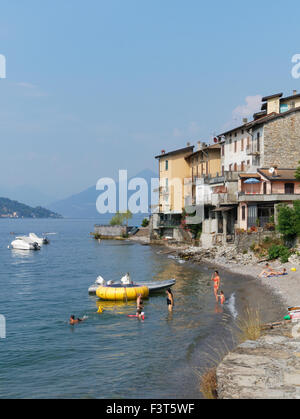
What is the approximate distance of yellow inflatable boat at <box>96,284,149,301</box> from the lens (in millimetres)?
30281

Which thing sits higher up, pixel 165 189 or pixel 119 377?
pixel 165 189

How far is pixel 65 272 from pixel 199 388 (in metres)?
36.5

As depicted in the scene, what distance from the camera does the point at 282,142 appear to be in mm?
52125

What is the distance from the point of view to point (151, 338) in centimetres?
2173

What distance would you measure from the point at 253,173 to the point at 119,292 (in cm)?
2720

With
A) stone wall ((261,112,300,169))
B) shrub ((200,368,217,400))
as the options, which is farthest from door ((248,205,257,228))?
shrub ((200,368,217,400))

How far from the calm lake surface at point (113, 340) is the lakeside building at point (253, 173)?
437 inches

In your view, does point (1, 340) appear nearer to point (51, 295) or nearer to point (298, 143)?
point (51, 295)

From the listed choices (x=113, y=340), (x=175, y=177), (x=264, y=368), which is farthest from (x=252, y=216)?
(x=264, y=368)

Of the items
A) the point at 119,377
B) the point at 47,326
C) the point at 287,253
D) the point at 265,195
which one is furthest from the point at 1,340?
the point at 265,195

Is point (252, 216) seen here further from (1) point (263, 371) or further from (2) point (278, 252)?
(1) point (263, 371)

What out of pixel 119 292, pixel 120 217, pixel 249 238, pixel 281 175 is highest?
pixel 281 175

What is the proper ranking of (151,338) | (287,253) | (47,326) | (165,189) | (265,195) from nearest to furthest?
(151,338) < (47,326) < (287,253) < (265,195) < (165,189)

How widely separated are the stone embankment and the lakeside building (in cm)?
3068
